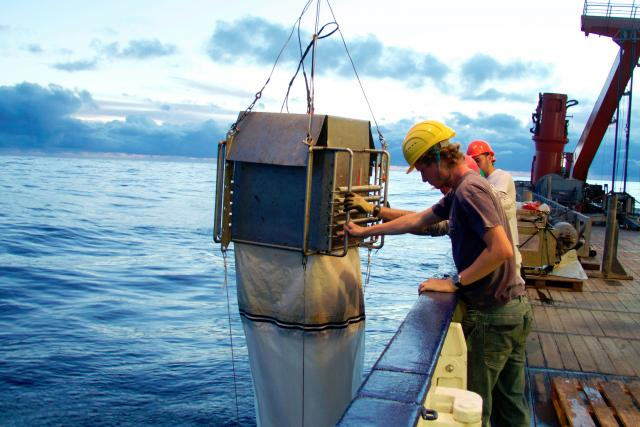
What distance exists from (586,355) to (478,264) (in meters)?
4.25

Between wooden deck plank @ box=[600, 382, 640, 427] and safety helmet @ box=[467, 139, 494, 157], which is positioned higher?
safety helmet @ box=[467, 139, 494, 157]

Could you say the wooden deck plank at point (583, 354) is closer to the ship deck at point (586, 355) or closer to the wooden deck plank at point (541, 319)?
the ship deck at point (586, 355)

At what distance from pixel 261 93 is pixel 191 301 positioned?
1392 centimetres

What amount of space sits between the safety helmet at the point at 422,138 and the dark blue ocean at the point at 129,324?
205 cm

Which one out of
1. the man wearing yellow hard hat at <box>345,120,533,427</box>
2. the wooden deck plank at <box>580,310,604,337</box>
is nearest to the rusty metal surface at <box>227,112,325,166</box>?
the man wearing yellow hard hat at <box>345,120,533,427</box>

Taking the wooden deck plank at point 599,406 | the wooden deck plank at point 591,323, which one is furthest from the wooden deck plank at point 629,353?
→ the wooden deck plank at point 599,406

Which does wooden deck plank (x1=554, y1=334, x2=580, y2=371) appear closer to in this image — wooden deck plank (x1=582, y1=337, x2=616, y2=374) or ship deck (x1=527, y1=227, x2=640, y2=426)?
ship deck (x1=527, y1=227, x2=640, y2=426)

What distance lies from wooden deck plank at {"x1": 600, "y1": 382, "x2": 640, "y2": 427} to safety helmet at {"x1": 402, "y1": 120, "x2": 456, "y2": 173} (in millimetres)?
2697

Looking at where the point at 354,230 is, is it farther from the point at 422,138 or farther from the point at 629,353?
the point at 629,353

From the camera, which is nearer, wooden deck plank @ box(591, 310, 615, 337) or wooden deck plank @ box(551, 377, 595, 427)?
wooden deck plank @ box(551, 377, 595, 427)

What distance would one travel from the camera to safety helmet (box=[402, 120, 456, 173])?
365 cm

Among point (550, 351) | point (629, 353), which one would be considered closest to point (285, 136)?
point (550, 351)

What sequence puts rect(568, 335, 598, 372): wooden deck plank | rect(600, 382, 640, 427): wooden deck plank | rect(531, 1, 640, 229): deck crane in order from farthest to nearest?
rect(531, 1, 640, 229): deck crane → rect(568, 335, 598, 372): wooden deck plank → rect(600, 382, 640, 427): wooden deck plank

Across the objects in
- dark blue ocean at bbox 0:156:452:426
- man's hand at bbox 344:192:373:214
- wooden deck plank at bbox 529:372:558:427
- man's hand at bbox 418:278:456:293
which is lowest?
dark blue ocean at bbox 0:156:452:426
